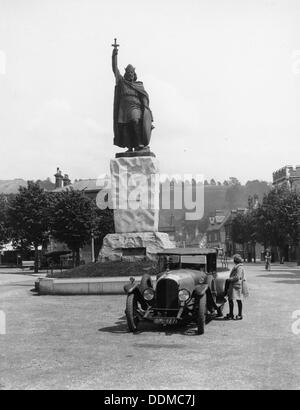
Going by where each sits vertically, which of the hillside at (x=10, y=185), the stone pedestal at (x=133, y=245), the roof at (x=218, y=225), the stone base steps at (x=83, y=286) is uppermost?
the hillside at (x=10, y=185)

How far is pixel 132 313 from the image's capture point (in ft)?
33.1

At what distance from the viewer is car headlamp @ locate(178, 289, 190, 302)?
32.8 feet

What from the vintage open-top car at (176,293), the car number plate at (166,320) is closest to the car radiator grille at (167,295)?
the vintage open-top car at (176,293)

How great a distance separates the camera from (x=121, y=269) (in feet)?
59.3

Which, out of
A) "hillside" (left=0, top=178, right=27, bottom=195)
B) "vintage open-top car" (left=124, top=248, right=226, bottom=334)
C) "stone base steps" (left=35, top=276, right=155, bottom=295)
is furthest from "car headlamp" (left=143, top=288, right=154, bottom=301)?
"hillside" (left=0, top=178, right=27, bottom=195)

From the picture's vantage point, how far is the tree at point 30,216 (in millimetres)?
41875

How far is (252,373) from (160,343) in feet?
8.68

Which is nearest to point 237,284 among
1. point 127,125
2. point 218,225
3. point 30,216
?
point 127,125

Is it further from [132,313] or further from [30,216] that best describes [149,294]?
[30,216]

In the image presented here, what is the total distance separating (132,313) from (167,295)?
81 centimetres

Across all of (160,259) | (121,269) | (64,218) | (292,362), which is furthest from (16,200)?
(292,362)

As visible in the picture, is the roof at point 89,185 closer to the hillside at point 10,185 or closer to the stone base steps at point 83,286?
the hillside at point 10,185

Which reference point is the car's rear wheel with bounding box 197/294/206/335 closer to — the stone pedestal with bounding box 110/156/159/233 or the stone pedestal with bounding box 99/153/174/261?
the stone pedestal with bounding box 99/153/174/261

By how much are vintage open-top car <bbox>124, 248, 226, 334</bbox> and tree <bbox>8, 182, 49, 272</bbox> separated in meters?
31.3
